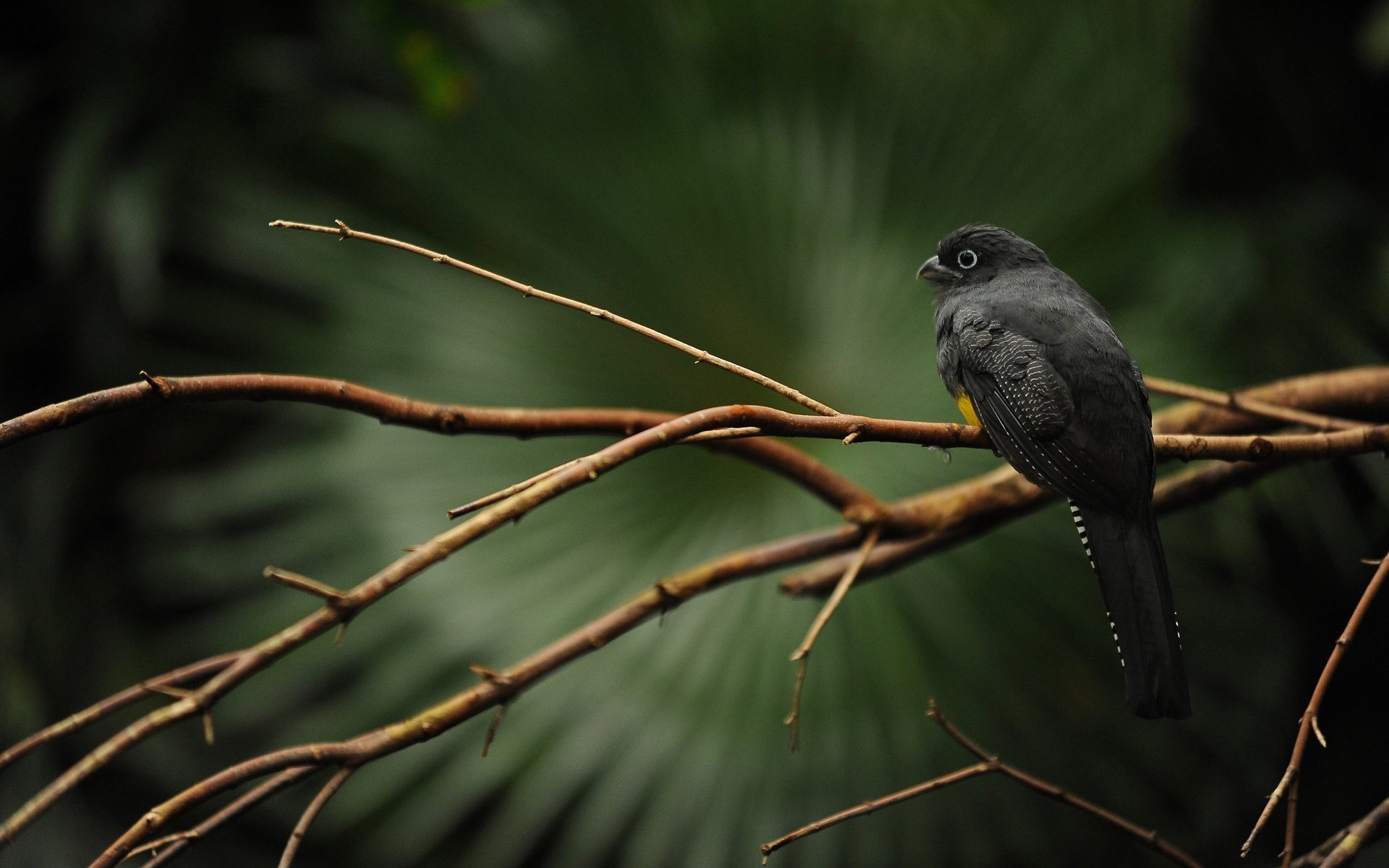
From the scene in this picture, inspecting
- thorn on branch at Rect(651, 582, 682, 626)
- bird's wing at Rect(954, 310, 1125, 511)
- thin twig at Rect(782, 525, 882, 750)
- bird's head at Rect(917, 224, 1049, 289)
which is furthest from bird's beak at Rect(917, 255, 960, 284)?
thorn on branch at Rect(651, 582, 682, 626)

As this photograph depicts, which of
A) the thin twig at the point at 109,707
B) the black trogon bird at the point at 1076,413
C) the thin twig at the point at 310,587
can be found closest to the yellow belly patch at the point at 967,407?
the black trogon bird at the point at 1076,413

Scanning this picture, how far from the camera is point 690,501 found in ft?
10.1

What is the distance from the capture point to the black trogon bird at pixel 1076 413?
4.25 ft

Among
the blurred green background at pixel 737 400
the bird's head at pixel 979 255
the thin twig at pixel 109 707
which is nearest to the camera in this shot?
the thin twig at pixel 109 707

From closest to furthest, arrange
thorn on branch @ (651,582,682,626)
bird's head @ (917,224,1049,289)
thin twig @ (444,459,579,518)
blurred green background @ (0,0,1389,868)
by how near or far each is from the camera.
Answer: thin twig @ (444,459,579,518) < thorn on branch @ (651,582,682,626) < bird's head @ (917,224,1049,289) < blurred green background @ (0,0,1389,868)

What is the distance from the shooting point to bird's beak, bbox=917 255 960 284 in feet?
6.40

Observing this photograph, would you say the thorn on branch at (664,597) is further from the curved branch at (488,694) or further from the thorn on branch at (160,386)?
the thorn on branch at (160,386)

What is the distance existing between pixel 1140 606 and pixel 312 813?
3.26ft

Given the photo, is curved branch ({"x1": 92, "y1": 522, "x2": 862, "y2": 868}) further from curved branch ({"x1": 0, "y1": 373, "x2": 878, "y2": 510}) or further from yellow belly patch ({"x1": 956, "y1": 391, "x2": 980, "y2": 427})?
yellow belly patch ({"x1": 956, "y1": 391, "x2": 980, "y2": 427})

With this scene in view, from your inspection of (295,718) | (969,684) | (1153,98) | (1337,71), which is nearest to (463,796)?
(295,718)

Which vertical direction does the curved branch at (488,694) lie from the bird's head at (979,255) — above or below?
below

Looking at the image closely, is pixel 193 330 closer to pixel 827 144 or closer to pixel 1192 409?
pixel 827 144

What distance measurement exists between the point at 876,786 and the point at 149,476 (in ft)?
10.5

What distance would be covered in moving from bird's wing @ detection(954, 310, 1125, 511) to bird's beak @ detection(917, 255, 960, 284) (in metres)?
0.24
